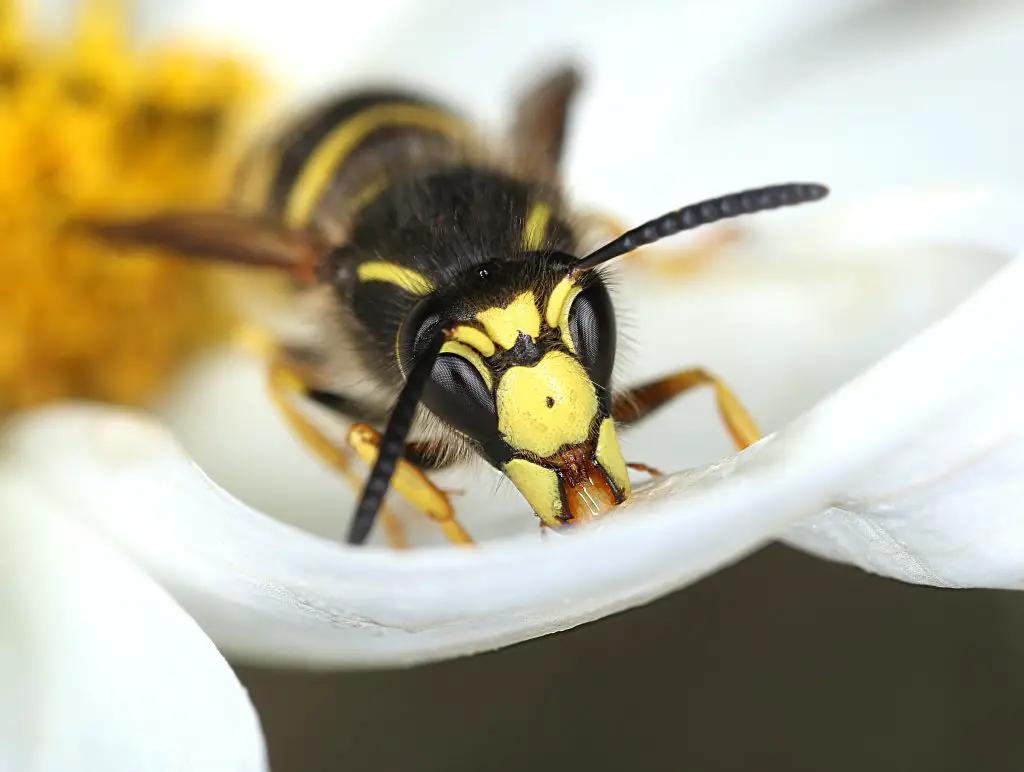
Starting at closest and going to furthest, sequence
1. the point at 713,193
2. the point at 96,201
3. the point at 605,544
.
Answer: the point at 605,544
the point at 96,201
the point at 713,193

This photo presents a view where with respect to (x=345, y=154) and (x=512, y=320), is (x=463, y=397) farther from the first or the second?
(x=345, y=154)

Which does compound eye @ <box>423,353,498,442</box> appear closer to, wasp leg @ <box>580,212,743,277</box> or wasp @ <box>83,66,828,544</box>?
wasp @ <box>83,66,828,544</box>

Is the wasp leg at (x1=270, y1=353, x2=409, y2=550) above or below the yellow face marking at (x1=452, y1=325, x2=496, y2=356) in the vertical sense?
below

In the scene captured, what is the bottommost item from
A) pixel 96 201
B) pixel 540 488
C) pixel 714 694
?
pixel 714 694

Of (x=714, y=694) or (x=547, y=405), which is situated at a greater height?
(x=547, y=405)

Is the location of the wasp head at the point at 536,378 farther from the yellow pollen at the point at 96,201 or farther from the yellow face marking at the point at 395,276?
the yellow pollen at the point at 96,201

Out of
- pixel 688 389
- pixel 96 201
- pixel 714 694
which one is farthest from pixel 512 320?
pixel 96 201

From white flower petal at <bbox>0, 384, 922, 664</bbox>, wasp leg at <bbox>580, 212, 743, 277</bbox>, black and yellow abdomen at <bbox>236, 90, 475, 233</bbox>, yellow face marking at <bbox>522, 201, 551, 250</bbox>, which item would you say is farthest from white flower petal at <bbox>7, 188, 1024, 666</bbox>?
wasp leg at <bbox>580, 212, 743, 277</bbox>

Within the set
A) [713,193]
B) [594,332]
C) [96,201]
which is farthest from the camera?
[713,193]
